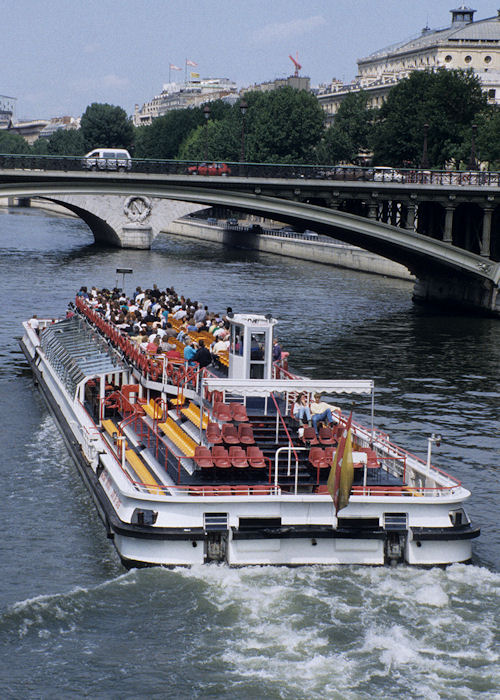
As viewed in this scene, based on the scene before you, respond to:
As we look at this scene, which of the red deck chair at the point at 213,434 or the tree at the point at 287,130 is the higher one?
the tree at the point at 287,130

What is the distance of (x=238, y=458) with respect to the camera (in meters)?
18.3

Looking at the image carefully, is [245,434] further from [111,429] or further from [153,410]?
[111,429]

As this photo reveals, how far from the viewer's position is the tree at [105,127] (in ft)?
521

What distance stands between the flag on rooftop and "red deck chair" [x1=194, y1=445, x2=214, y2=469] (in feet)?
8.12

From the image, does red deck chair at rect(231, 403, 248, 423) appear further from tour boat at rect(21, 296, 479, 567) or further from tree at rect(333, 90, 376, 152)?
tree at rect(333, 90, 376, 152)

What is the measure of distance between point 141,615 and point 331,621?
8.99 feet

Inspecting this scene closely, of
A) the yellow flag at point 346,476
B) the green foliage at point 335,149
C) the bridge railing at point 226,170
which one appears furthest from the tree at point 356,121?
the yellow flag at point 346,476

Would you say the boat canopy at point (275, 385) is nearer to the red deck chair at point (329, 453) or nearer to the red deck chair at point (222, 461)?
the red deck chair at point (329, 453)

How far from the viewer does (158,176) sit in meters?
48.3

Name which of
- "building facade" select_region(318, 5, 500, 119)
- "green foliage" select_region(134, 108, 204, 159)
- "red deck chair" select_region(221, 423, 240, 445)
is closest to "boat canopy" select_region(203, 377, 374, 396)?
"red deck chair" select_region(221, 423, 240, 445)

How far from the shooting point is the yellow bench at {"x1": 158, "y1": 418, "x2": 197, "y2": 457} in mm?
19423

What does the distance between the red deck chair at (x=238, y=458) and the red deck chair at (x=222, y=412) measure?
1.13 m

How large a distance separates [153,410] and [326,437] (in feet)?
14.8

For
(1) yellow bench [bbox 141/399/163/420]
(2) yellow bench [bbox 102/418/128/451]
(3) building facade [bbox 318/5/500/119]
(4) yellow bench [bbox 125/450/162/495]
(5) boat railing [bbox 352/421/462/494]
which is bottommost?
(2) yellow bench [bbox 102/418/128/451]
